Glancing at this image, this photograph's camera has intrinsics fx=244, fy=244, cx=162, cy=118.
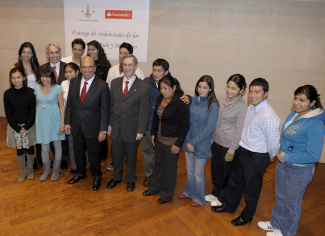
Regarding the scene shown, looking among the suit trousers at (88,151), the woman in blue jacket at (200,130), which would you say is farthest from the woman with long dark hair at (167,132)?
the suit trousers at (88,151)

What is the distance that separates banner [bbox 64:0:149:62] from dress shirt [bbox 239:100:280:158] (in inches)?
123

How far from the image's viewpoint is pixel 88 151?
3.09 meters

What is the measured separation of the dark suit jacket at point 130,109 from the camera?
2826mm

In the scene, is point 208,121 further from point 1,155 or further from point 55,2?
point 55,2

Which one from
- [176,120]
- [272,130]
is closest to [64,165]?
[176,120]

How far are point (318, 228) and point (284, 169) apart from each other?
3.05 feet

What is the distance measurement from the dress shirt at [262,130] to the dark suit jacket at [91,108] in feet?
5.32

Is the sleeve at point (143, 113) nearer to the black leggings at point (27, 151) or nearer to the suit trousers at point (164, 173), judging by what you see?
the suit trousers at point (164, 173)

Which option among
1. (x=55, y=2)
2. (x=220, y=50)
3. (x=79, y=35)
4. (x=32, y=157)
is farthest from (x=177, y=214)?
(x=55, y=2)

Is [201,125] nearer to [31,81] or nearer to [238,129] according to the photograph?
[238,129]

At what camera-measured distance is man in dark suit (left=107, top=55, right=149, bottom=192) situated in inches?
111

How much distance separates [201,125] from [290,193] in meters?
1.04

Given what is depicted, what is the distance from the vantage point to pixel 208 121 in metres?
2.58

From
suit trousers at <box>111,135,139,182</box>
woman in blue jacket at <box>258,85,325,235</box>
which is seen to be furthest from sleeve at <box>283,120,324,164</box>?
suit trousers at <box>111,135,139,182</box>
